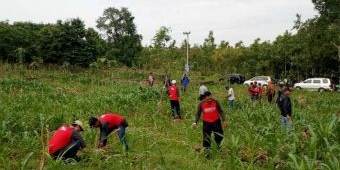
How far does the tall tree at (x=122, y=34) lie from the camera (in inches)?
2366

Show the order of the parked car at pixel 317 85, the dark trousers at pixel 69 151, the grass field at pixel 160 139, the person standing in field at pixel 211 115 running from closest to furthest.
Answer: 1. the grass field at pixel 160 139
2. the dark trousers at pixel 69 151
3. the person standing in field at pixel 211 115
4. the parked car at pixel 317 85

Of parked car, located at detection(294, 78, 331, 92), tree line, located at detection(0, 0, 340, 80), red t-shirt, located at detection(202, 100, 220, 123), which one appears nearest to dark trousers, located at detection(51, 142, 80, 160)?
red t-shirt, located at detection(202, 100, 220, 123)

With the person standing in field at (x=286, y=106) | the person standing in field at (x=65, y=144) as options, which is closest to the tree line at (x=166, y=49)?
the person standing in field at (x=286, y=106)

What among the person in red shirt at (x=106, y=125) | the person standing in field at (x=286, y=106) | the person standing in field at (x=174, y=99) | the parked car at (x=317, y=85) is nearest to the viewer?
the person in red shirt at (x=106, y=125)

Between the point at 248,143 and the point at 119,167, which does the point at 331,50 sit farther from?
the point at 119,167

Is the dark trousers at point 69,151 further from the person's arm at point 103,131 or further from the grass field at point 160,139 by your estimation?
the person's arm at point 103,131

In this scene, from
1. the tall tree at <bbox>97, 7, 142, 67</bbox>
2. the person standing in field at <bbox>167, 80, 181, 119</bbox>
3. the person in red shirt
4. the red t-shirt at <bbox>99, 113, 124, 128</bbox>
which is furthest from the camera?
the tall tree at <bbox>97, 7, 142, 67</bbox>

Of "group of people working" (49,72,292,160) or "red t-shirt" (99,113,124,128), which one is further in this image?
"red t-shirt" (99,113,124,128)

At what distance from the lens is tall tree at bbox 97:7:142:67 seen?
60.1 meters

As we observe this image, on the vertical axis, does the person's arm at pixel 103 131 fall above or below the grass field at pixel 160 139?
above

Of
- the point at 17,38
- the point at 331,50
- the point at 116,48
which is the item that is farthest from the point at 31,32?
the point at 331,50

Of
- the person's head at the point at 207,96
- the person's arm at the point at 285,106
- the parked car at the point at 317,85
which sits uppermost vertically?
the person's head at the point at 207,96

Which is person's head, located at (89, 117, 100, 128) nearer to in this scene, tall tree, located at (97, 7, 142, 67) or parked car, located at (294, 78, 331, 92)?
parked car, located at (294, 78, 331, 92)

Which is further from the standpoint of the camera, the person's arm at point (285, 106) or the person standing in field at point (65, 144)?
the person's arm at point (285, 106)
